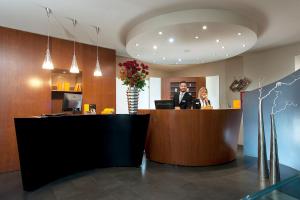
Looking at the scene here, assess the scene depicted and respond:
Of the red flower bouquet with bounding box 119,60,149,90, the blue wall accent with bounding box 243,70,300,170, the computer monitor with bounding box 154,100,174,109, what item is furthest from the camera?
the computer monitor with bounding box 154,100,174,109

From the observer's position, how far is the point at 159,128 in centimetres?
417

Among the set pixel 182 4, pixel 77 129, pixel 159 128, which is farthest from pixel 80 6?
pixel 159 128

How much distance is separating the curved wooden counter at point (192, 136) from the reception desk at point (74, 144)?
17.5 inches

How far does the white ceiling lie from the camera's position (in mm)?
3129

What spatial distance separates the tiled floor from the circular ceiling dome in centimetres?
256

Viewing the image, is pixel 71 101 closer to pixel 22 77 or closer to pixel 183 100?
pixel 22 77

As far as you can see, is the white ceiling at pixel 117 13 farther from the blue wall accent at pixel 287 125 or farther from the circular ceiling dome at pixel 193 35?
the blue wall accent at pixel 287 125

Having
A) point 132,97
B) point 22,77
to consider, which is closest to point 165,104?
point 132,97

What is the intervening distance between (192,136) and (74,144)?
7.28ft

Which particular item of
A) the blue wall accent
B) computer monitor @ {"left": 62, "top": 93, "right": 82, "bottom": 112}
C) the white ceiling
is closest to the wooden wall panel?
the white ceiling

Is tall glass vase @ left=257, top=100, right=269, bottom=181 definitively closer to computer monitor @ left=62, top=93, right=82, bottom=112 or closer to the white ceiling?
the white ceiling

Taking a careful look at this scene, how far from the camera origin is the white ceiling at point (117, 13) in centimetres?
313

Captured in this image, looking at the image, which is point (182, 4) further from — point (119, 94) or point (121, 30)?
point (119, 94)

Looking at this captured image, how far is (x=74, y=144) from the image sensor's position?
340 cm
